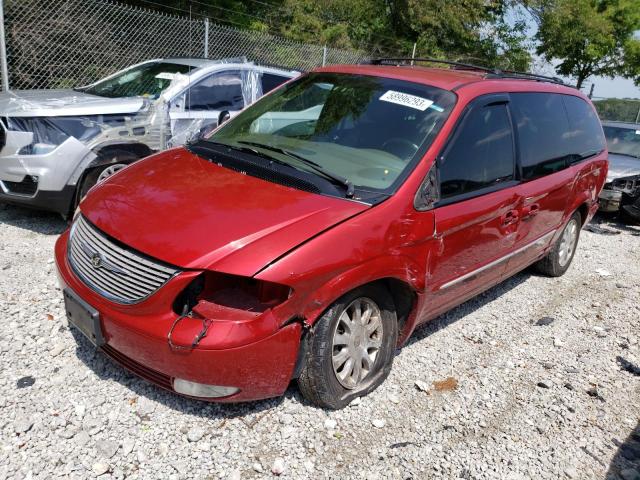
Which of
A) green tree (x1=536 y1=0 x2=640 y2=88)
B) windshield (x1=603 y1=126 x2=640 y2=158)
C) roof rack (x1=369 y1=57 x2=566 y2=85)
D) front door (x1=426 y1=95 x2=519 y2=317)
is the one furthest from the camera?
green tree (x1=536 y1=0 x2=640 y2=88)

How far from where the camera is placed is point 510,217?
395 centimetres

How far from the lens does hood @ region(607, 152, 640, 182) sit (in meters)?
8.45

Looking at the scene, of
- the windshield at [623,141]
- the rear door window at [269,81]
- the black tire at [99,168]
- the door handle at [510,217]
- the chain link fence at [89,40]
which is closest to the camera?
the door handle at [510,217]

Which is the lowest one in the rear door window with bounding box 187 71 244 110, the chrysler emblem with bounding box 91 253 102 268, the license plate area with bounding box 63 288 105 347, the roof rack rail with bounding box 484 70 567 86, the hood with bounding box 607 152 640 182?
the hood with bounding box 607 152 640 182

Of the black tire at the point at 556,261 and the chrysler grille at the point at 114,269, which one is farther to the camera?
the black tire at the point at 556,261

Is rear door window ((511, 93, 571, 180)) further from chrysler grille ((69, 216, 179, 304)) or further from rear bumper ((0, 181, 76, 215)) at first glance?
rear bumper ((0, 181, 76, 215))

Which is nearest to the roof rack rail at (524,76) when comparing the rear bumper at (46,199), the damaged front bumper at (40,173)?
the damaged front bumper at (40,173)

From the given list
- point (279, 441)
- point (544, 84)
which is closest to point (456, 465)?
point (279, 441)

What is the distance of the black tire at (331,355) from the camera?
9.19 ft

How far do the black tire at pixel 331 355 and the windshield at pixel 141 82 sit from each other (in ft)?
13.2

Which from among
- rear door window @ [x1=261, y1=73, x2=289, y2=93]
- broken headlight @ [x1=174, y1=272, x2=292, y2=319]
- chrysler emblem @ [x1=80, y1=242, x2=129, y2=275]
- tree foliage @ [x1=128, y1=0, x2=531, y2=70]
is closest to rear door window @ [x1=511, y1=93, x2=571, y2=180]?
broken headlight @ [x1=174, y1=272, x2=292, y2=319]

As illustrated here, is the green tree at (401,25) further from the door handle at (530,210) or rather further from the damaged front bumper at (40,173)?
the door handle at (530,210)

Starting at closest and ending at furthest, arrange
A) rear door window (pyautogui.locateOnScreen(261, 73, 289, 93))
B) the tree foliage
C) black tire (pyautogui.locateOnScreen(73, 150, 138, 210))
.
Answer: black tire (pyautogui.locateOnScreen(73, 150, 138, 210)) < rear door window (pyautogui.locateOnScreen(261, 73, 289, 93)) < the tree foliage

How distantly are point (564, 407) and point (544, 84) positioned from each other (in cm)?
275
